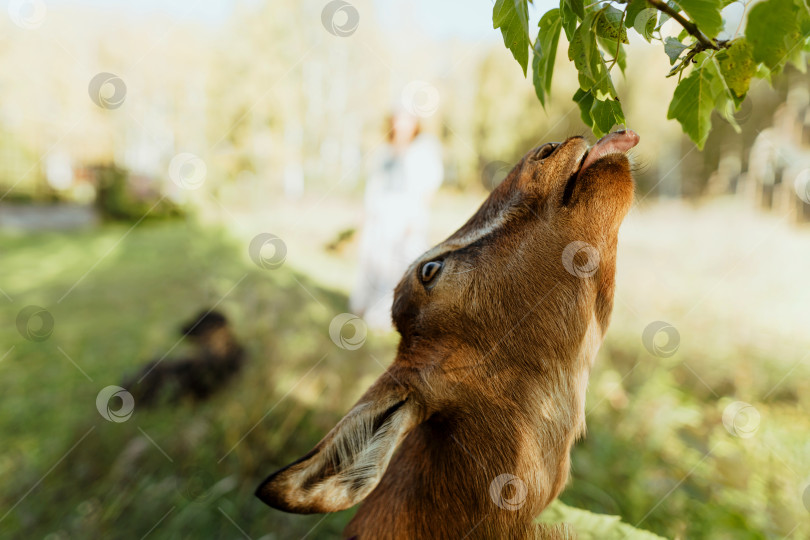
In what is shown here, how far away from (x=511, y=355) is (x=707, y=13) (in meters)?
1.21

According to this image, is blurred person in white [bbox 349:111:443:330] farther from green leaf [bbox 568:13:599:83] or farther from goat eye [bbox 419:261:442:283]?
Result: green leaf [bbox 568:13:599:83]

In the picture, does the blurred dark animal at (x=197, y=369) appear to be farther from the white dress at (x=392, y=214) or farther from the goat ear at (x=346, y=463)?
the goat ear at (x=346, y=463)

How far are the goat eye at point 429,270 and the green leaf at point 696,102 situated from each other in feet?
3.14

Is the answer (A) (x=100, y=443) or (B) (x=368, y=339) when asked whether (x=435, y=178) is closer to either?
(B) (x=368, y=339)

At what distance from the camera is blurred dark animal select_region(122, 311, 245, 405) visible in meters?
6.41

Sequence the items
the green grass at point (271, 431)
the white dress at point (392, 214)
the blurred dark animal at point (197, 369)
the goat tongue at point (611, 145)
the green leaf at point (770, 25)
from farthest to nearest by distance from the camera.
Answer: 1. the white dress at point (392, 214)
2. the blurred dark animal at point (197, 369)
3. the green grass at point (271, 431)
4. the goat tongue at point (611, 145)
5. the green leaf at point (770, 25)

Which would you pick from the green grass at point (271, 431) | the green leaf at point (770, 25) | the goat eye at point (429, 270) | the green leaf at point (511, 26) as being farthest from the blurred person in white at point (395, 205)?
the green leaf at point (770, 25)

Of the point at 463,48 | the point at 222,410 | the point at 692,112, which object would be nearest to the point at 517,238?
the point at 692,112

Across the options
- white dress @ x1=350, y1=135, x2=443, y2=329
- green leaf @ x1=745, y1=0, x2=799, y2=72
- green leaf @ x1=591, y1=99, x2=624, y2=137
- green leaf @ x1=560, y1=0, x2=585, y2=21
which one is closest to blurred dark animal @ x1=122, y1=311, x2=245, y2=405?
white dress @ x1=350, y1=135, x2=443, y2=329

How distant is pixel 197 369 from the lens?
6672 millimetres

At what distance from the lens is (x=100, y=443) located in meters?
5.77

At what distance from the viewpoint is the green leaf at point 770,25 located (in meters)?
1.07

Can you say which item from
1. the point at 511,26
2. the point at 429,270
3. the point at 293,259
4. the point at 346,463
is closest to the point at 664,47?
the point at 511,26

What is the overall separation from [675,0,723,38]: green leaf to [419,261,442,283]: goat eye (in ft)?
3.74
